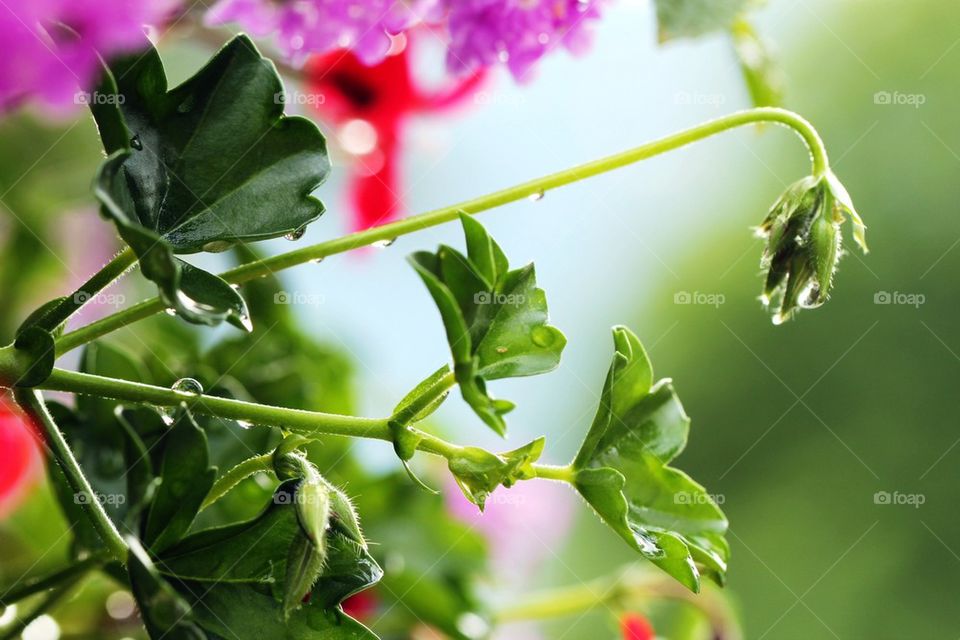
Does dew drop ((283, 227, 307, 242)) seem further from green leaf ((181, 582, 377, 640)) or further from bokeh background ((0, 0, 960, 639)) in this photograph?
bokeh background ((0, 0, 960, 639))

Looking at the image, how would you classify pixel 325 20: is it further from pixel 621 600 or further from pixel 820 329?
pixel 820 329

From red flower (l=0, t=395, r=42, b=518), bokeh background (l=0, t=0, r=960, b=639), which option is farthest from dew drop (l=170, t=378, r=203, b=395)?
bokeh background (l=0, t=0, r=960, b=639)

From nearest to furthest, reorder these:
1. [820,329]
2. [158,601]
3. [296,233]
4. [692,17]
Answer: [158,601] < [296,233] < [692,17] < [820,329]

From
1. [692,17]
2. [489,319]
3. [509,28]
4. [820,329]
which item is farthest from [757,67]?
[820,329]

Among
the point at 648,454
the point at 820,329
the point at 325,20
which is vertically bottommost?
the point at 820,329

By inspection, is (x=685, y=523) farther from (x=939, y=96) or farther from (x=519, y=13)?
(x=939, y=96)

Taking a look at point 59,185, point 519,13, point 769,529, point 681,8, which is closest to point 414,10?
point 519,13
